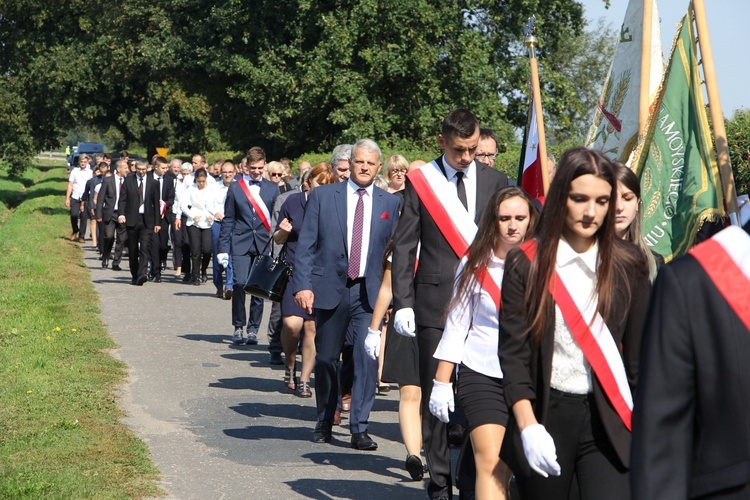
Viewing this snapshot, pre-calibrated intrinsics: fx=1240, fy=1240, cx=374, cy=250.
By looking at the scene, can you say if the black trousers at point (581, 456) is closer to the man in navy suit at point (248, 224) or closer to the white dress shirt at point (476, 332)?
the white dress shirt at point (476, 332)

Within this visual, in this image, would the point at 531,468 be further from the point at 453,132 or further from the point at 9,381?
the point at 9,381

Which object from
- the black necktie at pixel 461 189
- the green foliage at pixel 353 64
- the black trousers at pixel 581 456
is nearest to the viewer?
the black trousers at pixel 581 456

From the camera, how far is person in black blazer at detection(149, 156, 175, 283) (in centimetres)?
2070

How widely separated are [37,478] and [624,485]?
12.5 feet

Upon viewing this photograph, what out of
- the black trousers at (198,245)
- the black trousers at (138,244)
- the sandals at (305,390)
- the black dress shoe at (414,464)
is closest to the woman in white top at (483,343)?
the black dress shoe at (414,464)

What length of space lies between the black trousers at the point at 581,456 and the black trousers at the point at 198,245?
16159mm

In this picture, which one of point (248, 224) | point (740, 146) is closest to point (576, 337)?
point (740, 146)

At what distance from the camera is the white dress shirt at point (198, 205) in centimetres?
1945

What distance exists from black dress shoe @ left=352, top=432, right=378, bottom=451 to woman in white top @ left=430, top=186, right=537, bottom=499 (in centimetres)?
277

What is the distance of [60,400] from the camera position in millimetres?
9203

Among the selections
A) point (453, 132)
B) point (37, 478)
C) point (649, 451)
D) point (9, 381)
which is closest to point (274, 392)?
point (9, 381)

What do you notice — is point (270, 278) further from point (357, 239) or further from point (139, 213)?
point (139, 213)

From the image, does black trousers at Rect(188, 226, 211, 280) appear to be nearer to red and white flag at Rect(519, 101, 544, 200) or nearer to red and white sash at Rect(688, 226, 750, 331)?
red and white flag at Rect(519, 101, 544, 200)

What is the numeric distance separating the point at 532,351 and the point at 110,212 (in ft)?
63.7
